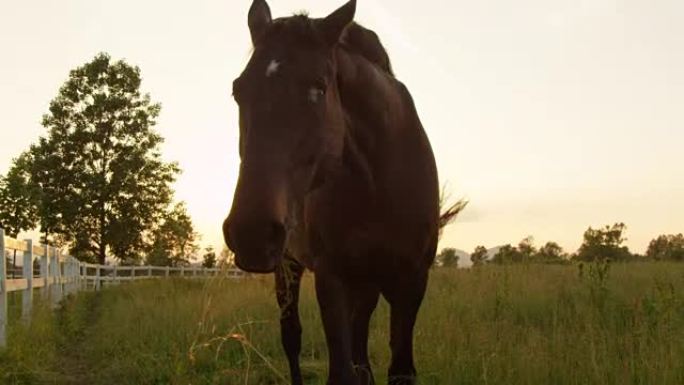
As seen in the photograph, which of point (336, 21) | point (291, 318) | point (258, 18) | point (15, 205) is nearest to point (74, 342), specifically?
point (291, 318)

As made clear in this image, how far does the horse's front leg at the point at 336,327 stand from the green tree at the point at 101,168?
30.6 metres

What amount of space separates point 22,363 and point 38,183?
97.9 feet

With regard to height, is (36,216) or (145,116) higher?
(145,116)

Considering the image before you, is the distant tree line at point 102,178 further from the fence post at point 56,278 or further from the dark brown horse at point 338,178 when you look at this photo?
the dark brown horse at point 338,178

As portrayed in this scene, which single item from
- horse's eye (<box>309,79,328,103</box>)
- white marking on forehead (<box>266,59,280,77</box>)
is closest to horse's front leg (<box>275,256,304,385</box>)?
horse's eye (<box>309,79,328,103</box>)

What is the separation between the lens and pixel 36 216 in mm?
33312

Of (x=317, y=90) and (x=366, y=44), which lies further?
(x=366, y=44)

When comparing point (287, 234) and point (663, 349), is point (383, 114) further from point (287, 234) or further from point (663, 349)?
point (663, 349)

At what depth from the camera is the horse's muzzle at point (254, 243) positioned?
218 cm

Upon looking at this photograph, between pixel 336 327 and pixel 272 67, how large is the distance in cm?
149

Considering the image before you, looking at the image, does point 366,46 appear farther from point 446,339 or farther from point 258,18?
point 446,339

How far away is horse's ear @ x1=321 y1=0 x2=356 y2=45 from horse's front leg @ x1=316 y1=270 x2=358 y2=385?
51.2 inches

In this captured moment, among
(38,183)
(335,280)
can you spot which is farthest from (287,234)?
(38,183)

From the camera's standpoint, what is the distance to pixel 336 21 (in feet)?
9.66
